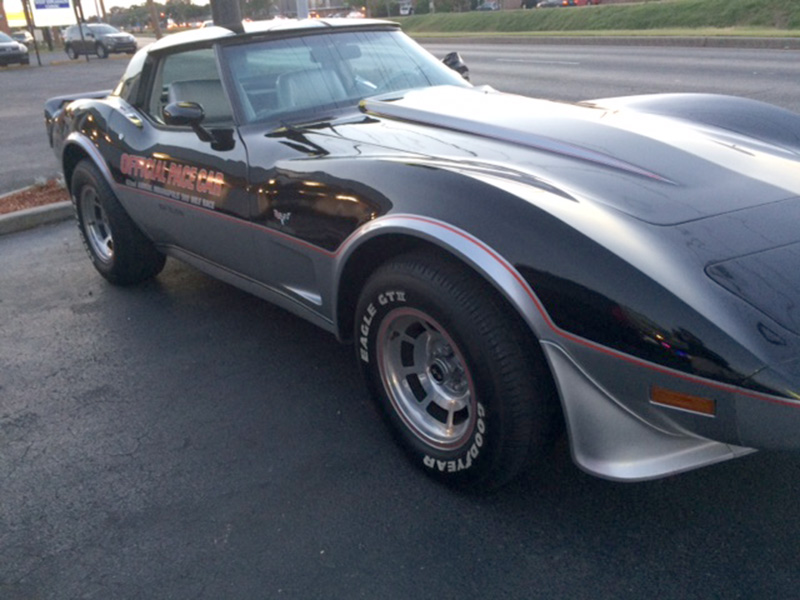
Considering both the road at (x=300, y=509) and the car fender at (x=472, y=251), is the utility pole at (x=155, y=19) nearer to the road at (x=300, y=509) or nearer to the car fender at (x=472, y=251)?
the road at (x=300, y=509)

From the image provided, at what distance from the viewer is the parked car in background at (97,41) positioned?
33.2 m

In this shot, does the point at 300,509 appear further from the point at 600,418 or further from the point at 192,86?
the point at 192,86

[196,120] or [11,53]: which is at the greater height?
[196,120]

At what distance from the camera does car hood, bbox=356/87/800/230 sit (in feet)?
8.52

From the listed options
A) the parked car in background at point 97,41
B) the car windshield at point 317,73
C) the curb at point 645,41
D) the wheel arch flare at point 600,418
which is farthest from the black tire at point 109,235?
the parked car in background at point 97,41

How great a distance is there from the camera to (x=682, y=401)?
2.13 m

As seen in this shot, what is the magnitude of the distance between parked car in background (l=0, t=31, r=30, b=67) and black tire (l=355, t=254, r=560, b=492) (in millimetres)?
32419

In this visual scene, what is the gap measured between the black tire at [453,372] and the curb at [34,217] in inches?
178

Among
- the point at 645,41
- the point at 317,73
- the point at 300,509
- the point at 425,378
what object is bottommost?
the point at 645,41

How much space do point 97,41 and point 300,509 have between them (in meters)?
34.7

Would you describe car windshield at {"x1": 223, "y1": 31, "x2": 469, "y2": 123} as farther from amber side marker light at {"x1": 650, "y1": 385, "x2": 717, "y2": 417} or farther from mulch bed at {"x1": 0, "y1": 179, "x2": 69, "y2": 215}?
mulch bed at {"x1": 0, "y1": 179, "x2": 69, "y2": 215}

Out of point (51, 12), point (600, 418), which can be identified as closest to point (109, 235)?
point (600, 418)

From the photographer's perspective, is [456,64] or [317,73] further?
[456,64]

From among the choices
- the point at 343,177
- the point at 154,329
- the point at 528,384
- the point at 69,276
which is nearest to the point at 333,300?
the point at 343,177
